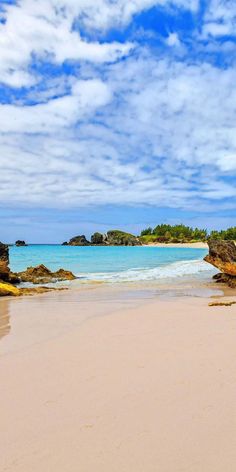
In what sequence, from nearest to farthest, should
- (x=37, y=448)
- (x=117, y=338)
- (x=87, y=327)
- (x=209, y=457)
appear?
(x=209, y=457) → (x=37, y=448) → (x=117, y=338) → (x=87, y=327)

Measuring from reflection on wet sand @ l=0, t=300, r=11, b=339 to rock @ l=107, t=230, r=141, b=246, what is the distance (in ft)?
466

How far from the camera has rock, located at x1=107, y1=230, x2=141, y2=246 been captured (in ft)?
507

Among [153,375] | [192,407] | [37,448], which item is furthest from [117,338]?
[37,448]

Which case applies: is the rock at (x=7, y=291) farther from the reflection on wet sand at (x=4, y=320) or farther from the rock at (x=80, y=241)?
the rock at (x=80, y=241)

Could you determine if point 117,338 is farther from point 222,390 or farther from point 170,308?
point 170,308

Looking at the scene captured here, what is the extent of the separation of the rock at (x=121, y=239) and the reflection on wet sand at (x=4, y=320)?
142060mm

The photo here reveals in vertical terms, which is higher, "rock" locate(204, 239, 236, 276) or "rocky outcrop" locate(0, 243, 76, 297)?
"rock" locate(204, 239, 236, 276)

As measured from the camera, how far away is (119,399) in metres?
4.15

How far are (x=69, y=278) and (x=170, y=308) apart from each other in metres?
13.7

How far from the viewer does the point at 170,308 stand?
10.4 metres

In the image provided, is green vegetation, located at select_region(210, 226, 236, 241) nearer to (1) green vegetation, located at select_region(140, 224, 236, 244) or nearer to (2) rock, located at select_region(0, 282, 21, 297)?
(1) green vegetation, located at select_region(140, 224, 236, 244)

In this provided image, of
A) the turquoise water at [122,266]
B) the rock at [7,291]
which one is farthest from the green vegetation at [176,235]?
the rock at [7,291]

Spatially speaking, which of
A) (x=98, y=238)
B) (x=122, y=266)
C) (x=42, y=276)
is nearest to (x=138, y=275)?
(x=42, y=276)

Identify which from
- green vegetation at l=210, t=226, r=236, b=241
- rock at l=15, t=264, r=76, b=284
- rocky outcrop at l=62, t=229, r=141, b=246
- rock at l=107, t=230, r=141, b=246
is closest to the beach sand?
rock at l=15, t=264, r=76, b=284
